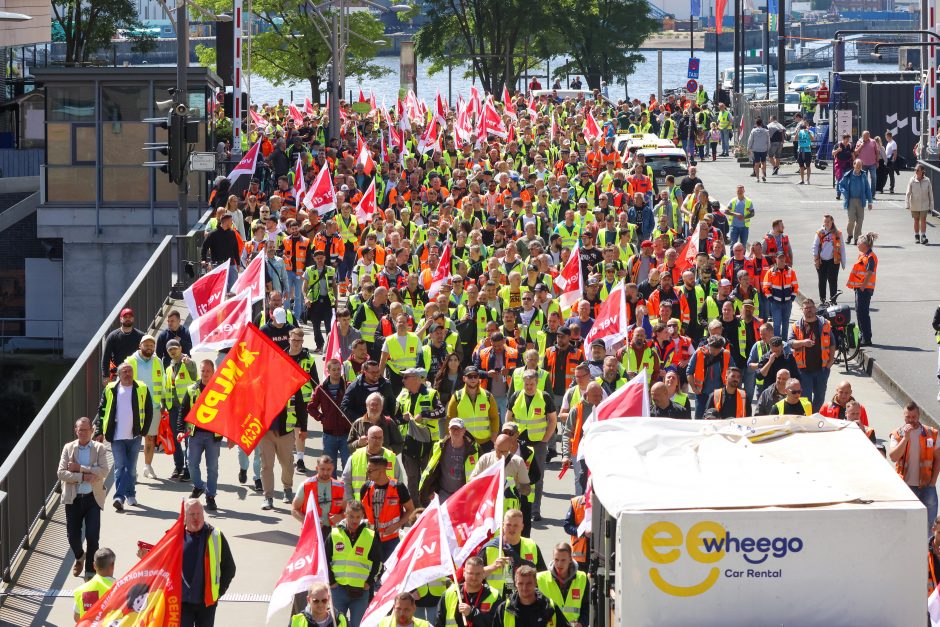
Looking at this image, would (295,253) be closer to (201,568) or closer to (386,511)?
(386,511)

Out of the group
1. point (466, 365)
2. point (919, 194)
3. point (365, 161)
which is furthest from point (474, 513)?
point (365, 161)

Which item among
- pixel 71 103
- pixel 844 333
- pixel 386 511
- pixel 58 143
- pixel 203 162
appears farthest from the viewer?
pixel 58 143

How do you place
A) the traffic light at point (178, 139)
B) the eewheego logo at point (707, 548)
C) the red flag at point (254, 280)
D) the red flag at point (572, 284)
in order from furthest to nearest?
the traffic light at point (178, 139), the red flag at point (572, 284), the red flag at point (254, 280), the eewheego logo at point (707, 548)

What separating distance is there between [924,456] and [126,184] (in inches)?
885

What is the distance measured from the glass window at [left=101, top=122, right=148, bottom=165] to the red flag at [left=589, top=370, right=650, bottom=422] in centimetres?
2013

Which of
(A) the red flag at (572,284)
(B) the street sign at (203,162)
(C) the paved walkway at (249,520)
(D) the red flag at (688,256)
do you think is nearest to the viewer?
(C) the paved walkway at (249,520)

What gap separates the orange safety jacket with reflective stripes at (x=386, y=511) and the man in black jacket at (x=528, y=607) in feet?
8.01

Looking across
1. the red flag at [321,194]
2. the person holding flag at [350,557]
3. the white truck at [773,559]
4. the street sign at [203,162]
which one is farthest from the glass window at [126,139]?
the white truck at [773,559]

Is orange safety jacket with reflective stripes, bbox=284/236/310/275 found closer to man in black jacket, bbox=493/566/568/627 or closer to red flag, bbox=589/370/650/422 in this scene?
red flag, bbox=589/370/650/422

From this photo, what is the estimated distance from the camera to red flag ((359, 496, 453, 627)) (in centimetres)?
1120

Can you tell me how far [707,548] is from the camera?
950 centimetres

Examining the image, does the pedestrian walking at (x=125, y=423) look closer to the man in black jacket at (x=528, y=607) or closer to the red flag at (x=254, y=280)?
the red flag at (x=254, y=280)

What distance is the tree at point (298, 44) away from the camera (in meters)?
75.8

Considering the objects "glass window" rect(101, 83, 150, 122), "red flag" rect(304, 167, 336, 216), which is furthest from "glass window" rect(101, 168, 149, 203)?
"red flag" rect(304, 167, 336, 216)
